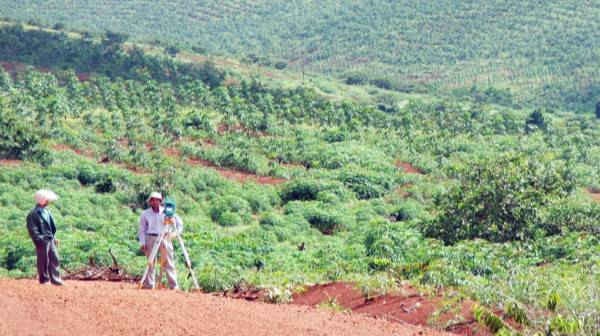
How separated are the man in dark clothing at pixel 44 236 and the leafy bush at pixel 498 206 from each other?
46.2 ft

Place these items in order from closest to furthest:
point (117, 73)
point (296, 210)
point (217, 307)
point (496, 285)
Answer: point (217, 307) → point (496, 285) → point (296, 210) → point (117, 73)

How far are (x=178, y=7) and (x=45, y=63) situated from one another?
159ft

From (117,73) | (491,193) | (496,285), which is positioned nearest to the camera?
(496,285)

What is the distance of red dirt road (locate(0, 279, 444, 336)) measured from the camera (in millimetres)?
10797

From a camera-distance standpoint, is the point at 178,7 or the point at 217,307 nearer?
the point at 217,307

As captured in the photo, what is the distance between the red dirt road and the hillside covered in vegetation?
1.74 meters

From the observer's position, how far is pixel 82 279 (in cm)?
1653

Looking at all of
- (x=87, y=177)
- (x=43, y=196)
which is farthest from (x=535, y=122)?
(x=43, y=196)

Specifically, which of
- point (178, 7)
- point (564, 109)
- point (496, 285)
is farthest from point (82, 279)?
point (178, 7)

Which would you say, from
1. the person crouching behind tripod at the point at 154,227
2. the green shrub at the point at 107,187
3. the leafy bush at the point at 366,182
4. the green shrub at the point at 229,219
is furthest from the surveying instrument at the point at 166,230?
the leafy bush at the point at 366,182

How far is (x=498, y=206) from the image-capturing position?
84.6 feet

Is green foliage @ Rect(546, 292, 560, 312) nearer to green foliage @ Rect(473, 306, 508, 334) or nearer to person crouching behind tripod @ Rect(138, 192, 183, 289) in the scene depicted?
green foliage @ Rect(473, 306, 508, 334)

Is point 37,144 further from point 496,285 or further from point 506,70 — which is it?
point 506,70

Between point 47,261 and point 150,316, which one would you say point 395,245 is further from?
point 150,316
